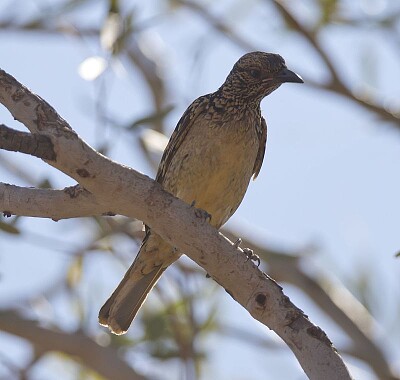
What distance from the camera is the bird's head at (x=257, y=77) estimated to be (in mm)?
5562

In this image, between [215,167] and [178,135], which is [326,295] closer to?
[178,135]

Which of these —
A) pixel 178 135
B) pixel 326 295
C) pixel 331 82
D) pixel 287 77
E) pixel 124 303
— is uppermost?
pixel 331 82

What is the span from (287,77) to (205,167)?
2.46 ft

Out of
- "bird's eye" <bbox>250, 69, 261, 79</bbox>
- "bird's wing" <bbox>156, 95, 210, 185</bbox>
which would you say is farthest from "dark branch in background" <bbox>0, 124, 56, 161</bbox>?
"bird's eye" <bbox>250, 69, 261, 79</bbox>

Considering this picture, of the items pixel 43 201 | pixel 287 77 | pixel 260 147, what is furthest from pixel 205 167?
pixel 43 201

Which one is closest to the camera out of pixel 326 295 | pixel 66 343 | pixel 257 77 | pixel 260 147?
pixel 260 147

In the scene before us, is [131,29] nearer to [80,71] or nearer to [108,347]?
[80,71]

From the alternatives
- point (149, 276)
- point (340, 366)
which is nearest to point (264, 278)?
point (340, 366)

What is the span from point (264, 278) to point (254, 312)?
5.4 inches

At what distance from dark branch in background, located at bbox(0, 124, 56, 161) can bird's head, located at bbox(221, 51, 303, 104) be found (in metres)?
2.29

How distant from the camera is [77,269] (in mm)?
6996

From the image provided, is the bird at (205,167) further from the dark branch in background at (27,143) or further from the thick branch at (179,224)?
the dark branch in background at (27,143)

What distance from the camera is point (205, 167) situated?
5.16 m

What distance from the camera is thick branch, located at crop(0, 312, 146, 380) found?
6.43m
